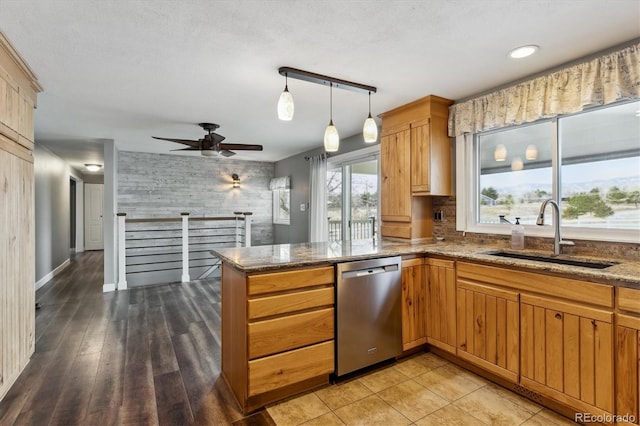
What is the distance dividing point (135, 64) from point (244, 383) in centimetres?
240

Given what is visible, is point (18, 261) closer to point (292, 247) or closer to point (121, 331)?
point (121, 331)

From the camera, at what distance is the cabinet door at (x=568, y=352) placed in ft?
5.78

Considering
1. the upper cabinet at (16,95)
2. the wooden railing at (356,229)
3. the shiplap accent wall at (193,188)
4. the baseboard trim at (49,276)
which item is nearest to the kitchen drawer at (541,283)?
the wooden railing at (356,229)

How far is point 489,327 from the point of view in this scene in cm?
233

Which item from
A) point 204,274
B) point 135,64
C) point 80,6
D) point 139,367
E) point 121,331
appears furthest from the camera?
point 204,274

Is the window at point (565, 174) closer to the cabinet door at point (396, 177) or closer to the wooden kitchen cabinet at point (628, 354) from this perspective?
the cabinet door at point (396, 177)

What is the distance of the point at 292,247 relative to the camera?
284 centimetres

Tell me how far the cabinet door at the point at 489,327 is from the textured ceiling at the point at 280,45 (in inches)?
67.0

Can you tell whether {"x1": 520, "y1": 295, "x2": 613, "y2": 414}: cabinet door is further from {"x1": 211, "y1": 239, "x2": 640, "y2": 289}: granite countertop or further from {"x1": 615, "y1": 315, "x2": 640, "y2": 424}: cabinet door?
{"x1": 211, "y1": 239, "x2": 640, "y2": 289}: granite countertop

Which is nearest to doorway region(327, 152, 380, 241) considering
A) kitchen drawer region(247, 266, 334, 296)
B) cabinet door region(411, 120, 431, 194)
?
cabinet door region(411, 120, 431, 194)

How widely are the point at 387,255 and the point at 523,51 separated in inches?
68.2

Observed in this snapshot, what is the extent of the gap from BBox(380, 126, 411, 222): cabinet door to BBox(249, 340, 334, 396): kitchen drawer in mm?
1703

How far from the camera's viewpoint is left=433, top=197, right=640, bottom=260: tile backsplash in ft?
7.18

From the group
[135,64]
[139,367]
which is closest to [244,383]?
[139,367]
